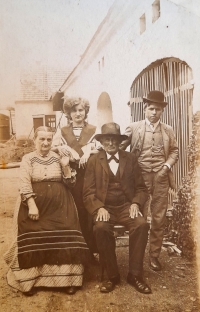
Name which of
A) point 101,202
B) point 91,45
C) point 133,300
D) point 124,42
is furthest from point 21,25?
point 133,300

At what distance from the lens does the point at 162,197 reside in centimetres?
314

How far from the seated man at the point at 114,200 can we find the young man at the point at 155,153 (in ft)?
0.43

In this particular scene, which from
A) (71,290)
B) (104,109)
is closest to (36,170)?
(104,109)

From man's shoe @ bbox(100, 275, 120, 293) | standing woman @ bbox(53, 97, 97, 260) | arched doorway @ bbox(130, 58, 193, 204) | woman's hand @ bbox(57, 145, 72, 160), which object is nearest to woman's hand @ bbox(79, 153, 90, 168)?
standing woman @ bbox(53, 97, 97, 260)

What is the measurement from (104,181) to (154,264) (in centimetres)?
92

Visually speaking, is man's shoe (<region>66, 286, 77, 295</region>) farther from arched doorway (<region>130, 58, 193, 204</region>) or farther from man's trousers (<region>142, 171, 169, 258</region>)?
arched doorway (<region>130, 58, 193, 204</region>)

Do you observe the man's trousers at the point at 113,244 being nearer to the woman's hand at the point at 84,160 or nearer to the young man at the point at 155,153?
the young man at the point at 155,153

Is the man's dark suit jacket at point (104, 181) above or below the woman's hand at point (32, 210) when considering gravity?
above

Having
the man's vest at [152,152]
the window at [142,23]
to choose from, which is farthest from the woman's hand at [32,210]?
the window at [142,23]

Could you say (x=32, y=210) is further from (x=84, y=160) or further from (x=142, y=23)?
(x=142, y=23)

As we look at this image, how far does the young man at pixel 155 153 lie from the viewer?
10.2 feet

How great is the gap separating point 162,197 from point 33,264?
1299mm

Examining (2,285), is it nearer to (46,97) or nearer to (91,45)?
(46,97)

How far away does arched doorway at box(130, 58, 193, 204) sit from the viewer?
3123 millimetres
